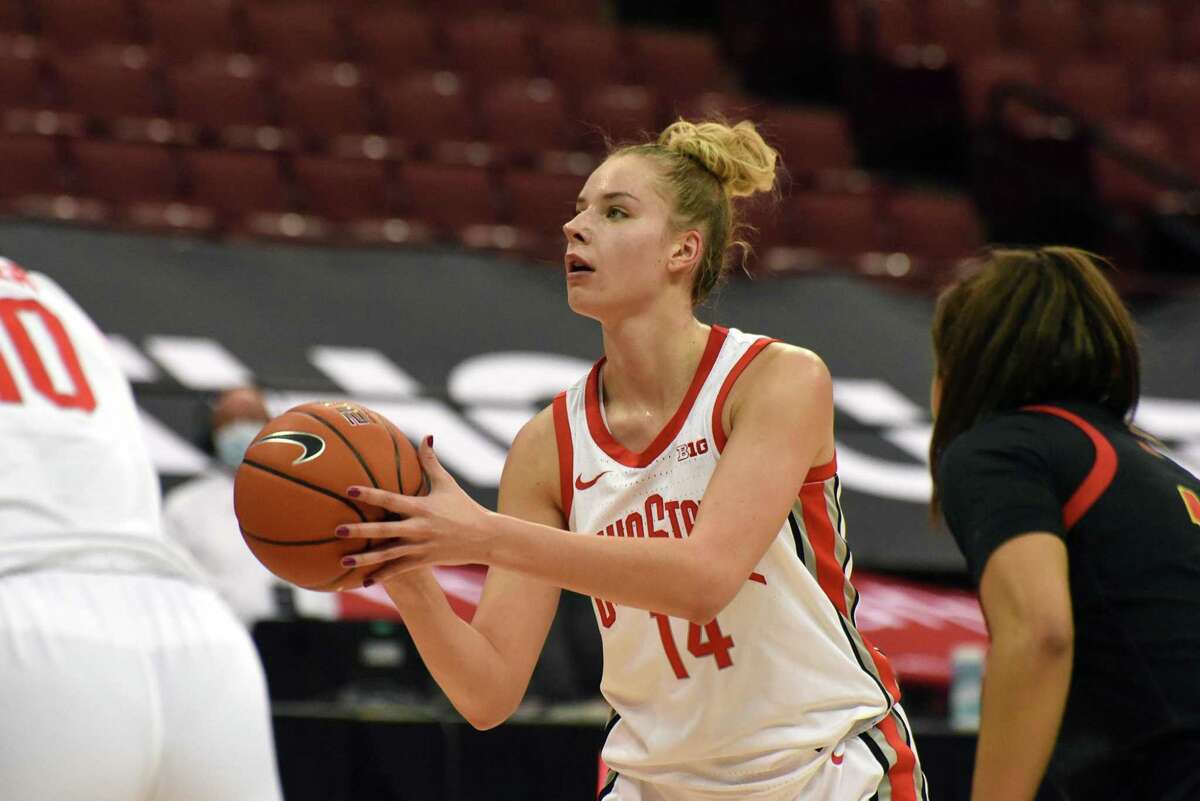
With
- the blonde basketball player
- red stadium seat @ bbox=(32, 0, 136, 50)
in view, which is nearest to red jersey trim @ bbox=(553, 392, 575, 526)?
the blonde basketball player

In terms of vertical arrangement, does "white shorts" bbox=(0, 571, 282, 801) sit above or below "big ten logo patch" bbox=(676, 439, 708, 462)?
below

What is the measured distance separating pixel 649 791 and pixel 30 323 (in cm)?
133

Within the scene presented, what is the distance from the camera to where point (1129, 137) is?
35.6 ft

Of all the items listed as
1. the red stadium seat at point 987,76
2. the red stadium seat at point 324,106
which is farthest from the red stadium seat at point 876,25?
the red stadium seat at point 324,106

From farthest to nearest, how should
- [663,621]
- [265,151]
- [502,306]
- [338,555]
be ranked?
1. [265,151]
2. [502,306]
3. [663,621]
4. [338,555]

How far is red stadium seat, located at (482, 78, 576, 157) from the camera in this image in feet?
31.1

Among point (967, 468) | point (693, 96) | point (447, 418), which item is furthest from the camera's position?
point (693, 96)

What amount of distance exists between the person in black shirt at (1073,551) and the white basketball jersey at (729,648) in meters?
0.27

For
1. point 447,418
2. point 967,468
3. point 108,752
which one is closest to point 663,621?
point 967,468

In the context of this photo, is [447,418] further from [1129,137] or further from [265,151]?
[1129,137]

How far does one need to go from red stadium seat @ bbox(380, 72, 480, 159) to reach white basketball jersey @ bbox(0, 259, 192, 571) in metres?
6.37

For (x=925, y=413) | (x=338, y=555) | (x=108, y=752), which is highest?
(x=338, y=555)

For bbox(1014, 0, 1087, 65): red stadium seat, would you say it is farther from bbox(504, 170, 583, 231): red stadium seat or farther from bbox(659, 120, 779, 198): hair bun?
bbox(659, 120, 779, 198): hair bun

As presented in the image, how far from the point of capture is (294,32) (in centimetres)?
965
